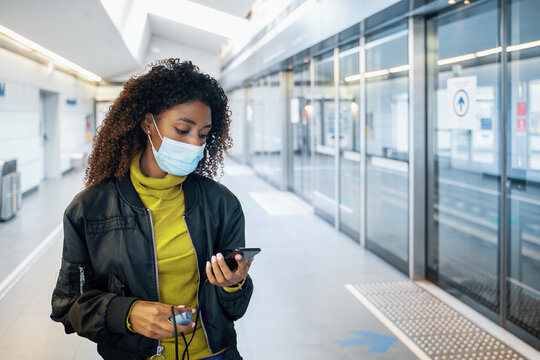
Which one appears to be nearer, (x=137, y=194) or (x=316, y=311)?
(x=137, y=194)

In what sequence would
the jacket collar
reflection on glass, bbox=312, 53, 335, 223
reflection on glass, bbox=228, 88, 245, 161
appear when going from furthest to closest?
reflection on glass, bbox=228, 88, 245, 161 → reflection on glass, bbox=312, 53, 335, 223 → the jacket collar

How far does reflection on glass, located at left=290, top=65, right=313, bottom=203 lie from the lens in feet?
34.3

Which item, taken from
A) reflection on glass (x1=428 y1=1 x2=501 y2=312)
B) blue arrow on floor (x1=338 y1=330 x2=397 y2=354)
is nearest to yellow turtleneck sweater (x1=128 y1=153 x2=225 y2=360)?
blue arrow on floor (x1=338 y1=330 x2=397 y2=354)

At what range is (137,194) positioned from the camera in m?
1.65

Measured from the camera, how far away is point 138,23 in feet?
46.8

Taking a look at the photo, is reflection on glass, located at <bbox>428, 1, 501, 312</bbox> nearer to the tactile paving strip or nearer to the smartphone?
the tactile paving strip

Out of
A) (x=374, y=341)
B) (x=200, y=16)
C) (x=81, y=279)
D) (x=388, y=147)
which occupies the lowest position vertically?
(x=374, y=341)

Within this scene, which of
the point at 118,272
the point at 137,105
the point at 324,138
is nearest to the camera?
the point at 118,272

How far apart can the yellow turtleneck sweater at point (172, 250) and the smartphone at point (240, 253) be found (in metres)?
0.16

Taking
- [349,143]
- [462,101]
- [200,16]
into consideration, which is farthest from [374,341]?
[200,16]

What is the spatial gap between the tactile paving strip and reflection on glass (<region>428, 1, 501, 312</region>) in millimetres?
307

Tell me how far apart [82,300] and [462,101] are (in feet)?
13.0

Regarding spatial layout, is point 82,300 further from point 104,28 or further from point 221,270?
point 104,28

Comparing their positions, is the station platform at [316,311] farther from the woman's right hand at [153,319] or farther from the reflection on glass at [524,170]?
the woman's right hand at [153,319]
